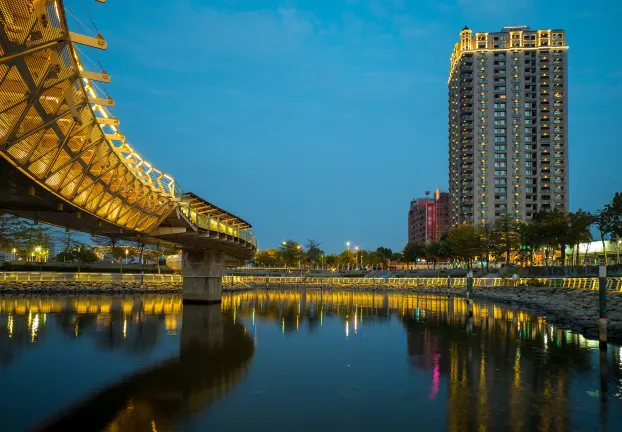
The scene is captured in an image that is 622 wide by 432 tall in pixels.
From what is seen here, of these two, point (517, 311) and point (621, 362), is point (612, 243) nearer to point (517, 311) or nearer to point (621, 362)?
→ point (517, 311)

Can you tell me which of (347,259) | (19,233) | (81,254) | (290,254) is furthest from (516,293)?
(347,259)

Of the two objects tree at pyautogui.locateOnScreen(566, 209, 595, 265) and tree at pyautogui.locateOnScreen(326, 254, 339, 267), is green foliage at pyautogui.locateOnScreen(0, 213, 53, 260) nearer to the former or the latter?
tree at pyautogui.locateOnScreen(566, 209, 595, 265)

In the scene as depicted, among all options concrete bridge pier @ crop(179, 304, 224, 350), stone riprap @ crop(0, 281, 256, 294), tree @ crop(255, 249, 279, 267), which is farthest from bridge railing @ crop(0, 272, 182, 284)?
tree @ crop(255, 249, 279, 267)

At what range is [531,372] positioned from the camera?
794 inches

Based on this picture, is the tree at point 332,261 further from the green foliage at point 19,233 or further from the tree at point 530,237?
the green foliage at point 19,233

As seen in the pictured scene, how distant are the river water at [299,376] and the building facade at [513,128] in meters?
141

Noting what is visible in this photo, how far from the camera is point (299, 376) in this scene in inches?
778

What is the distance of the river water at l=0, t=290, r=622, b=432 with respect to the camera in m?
14.0

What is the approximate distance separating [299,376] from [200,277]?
3098cm

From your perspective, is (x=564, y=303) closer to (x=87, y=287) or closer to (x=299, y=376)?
(x=299, y=376)

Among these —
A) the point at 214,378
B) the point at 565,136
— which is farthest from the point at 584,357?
the point at 565,136

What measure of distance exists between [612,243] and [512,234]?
25.5m

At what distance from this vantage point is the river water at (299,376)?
551 inches

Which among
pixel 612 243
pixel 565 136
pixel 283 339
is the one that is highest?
pixel 565 136
